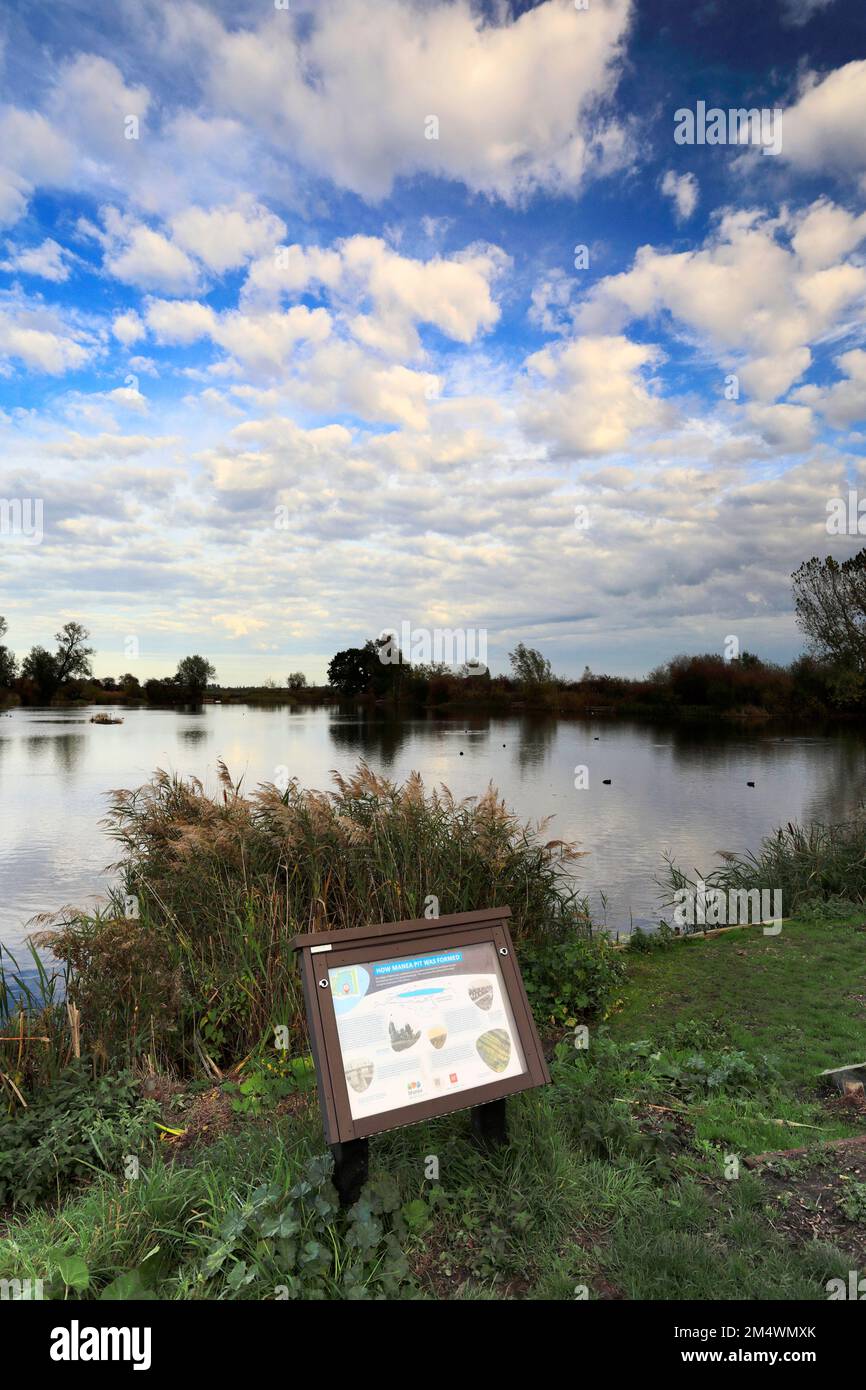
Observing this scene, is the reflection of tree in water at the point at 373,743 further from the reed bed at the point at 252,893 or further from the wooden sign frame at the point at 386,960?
the wooden sign frame at the point at 386,960

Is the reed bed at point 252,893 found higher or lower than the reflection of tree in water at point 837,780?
A: higher

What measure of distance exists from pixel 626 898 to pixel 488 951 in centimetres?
964

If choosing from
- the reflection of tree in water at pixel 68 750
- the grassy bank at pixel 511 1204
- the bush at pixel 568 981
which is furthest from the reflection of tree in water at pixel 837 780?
the reflection of tree in water at pixel 68 750

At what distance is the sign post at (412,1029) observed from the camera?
10.1 feet

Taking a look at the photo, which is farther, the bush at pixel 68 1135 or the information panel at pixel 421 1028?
the bush at pixel 68 1135

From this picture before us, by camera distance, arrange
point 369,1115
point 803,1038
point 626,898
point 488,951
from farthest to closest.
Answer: point 626,898 < point 803,1038 < point 488,951 < point 369,1115

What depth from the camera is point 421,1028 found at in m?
3.29

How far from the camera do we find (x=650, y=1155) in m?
3.77

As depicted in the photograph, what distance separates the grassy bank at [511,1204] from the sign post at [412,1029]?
0.26 meters

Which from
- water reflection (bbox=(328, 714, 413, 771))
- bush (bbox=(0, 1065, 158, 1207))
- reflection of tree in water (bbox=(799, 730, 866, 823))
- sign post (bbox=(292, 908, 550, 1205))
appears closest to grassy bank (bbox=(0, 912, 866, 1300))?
bush (bbox=(0, 1065, 158, 1207))

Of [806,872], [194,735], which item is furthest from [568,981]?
[194,735]
